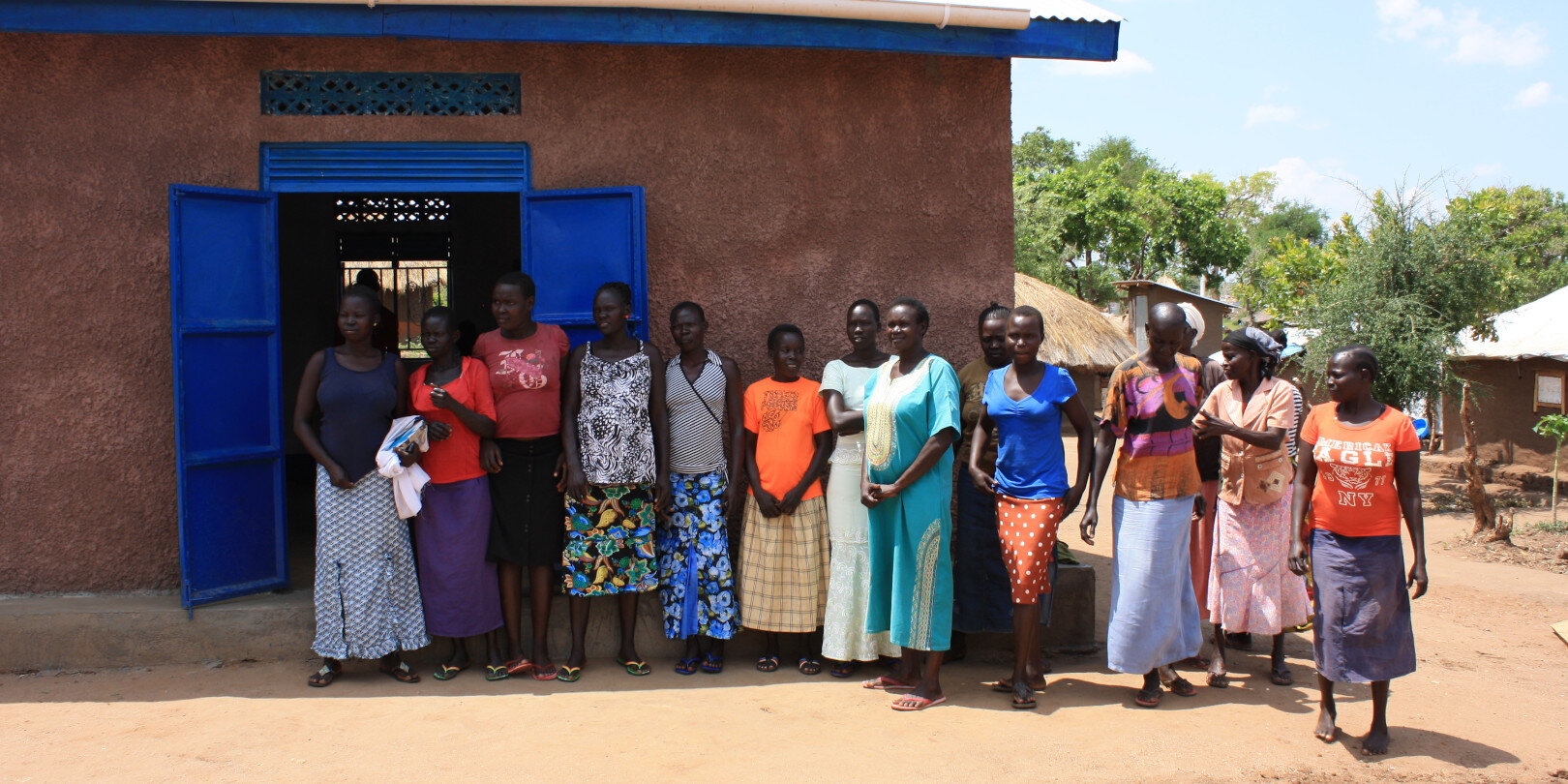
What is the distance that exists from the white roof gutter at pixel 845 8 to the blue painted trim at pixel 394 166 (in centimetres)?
66

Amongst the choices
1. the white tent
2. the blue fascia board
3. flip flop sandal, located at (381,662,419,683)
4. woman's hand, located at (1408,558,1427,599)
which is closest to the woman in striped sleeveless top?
flip flop sandal, located at (381,662,419,683)

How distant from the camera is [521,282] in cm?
434

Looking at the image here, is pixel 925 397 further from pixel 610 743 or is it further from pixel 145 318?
pixel 145 318

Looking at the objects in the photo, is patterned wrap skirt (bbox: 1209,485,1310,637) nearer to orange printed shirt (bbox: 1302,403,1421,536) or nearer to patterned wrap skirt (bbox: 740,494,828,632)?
orange printed shirt (bbox: 1302,403,1421,536)

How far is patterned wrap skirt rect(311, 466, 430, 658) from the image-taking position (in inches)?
168

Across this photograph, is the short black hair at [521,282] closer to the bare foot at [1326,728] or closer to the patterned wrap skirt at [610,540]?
the patterned wrap skirt at [610,540]

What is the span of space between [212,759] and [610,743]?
4.41 ft

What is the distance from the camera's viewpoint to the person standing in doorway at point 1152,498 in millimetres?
4086

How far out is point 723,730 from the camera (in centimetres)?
384

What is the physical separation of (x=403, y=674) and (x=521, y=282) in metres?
1.73

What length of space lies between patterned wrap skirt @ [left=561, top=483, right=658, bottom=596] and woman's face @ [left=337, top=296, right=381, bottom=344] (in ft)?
3.58

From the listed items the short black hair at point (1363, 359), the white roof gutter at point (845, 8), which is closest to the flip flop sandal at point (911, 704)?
the short black hair at point (1363, 359)

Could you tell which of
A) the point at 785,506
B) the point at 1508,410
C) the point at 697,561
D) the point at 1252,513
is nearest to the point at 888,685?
the point at 785,506

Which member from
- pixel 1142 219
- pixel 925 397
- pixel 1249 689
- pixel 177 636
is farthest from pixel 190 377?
pixel 1142 219
